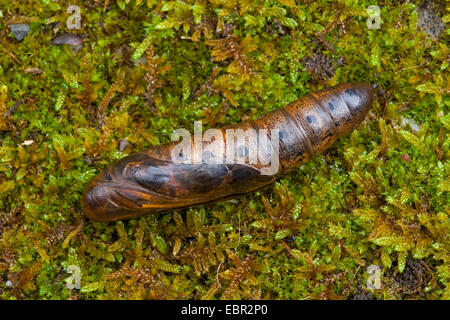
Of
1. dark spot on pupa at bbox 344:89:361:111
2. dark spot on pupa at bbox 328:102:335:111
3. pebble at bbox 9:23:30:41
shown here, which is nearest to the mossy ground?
pebble at bbox 9:23:30:41

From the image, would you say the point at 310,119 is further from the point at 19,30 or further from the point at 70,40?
the point at 19,30

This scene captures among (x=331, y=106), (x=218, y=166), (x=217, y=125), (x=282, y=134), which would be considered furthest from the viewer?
(x=217, y=125)

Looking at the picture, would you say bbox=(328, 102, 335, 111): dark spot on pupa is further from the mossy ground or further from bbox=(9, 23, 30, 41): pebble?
bbox=(9, 23, 30, 41): pebble

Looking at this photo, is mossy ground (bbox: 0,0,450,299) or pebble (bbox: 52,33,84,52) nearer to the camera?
mossy ground (bbox: 0,0,450,299)

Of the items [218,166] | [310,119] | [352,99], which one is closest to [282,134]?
[310,119]

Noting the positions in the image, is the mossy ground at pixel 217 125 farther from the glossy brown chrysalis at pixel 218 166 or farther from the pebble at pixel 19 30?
the glossy brown chrysalis at pixel 218 166

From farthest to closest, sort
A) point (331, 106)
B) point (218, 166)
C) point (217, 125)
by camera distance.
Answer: point (217, 125) → point (331, 106) → point (218, 166)

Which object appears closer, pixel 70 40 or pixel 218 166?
pixel 218 166

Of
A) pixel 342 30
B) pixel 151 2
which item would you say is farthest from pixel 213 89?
pixel 342 30

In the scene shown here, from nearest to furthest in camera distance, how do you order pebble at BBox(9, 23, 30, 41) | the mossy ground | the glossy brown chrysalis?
the glossy brown chrysalis, the mossy ground, pebble at BBox(9, 23, 30, 41)
